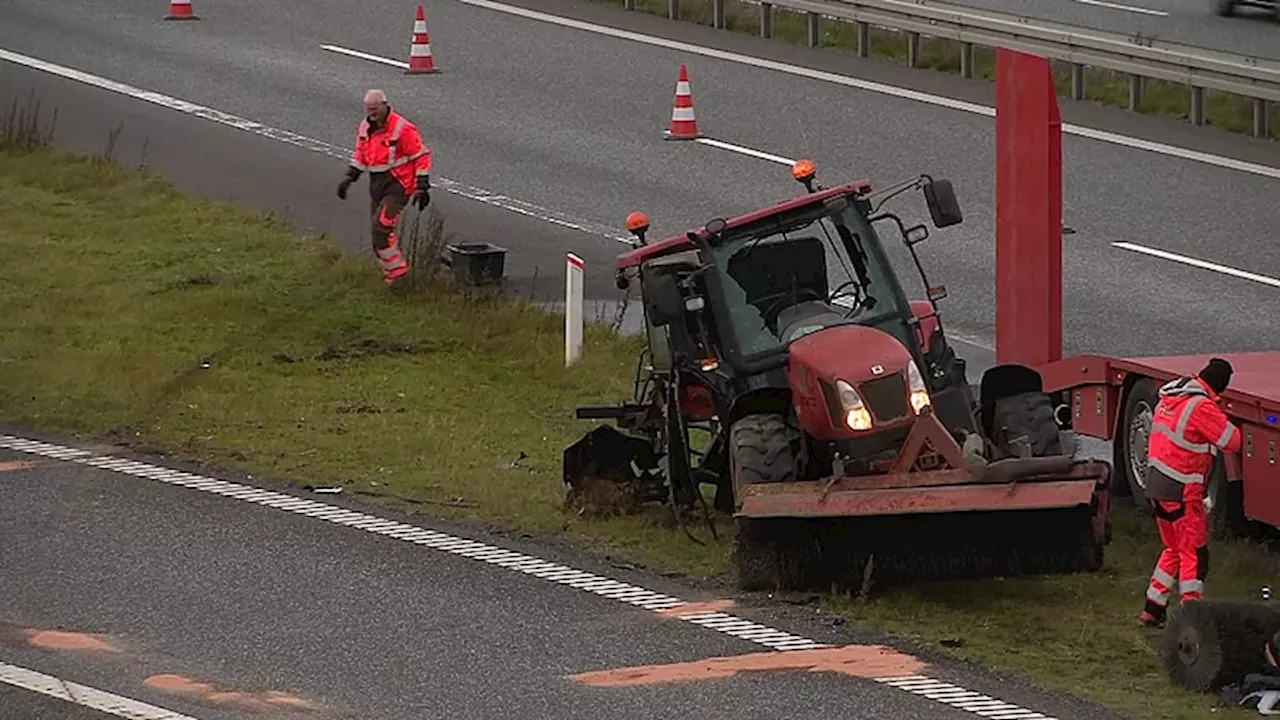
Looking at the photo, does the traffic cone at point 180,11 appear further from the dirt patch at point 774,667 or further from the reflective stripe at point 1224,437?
the reflective stripe at point 1224,437

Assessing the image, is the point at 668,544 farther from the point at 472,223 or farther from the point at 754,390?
the point at 472,223

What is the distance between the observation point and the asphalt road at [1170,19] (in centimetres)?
2930

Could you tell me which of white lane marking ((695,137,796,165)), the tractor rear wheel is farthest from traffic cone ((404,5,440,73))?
the tractor rear wheel

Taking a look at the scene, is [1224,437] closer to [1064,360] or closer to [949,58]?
[1064,360]

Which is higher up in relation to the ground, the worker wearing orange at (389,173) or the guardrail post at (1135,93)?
the guardrail post at (1135,93)

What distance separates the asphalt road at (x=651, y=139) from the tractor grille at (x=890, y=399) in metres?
6.36

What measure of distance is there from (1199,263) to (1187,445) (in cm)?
936

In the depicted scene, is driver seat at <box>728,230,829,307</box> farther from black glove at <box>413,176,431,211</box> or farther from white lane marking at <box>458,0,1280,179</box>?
white lane marking at <box>458,0,1280,179</box>

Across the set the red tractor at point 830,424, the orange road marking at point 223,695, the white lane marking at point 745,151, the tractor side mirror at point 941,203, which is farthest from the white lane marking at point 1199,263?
the orange road marking at point 223,695

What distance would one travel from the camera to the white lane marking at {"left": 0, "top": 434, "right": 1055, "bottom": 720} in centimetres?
1169

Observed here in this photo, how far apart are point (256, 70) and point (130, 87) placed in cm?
145

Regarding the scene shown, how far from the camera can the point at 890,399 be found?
1247 centimetres

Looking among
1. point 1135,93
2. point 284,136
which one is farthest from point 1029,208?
point 284,136

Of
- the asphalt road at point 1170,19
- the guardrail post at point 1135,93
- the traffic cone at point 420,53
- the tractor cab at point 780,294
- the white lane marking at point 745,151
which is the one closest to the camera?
the tractor cab at point 780,294
